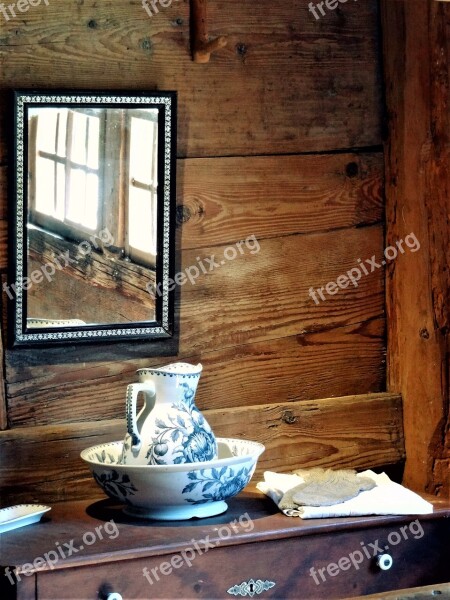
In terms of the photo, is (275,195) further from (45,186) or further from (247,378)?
(45,186)

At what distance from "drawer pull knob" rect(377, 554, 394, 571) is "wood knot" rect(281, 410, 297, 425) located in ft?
1.31

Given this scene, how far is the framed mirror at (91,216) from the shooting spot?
189cm

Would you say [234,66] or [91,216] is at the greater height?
[234,66]

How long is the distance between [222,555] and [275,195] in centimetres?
82

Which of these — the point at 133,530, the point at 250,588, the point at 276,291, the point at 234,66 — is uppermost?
the point at 234,66

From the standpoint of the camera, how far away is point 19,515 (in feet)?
5.79

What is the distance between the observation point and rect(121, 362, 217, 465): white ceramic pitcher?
1.78m

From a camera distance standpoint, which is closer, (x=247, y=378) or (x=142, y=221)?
(x=142, y=221)

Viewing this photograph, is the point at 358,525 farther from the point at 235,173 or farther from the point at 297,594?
the point at 235,173

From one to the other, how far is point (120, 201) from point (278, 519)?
27.6 inches

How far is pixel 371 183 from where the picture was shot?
7.39 ft
